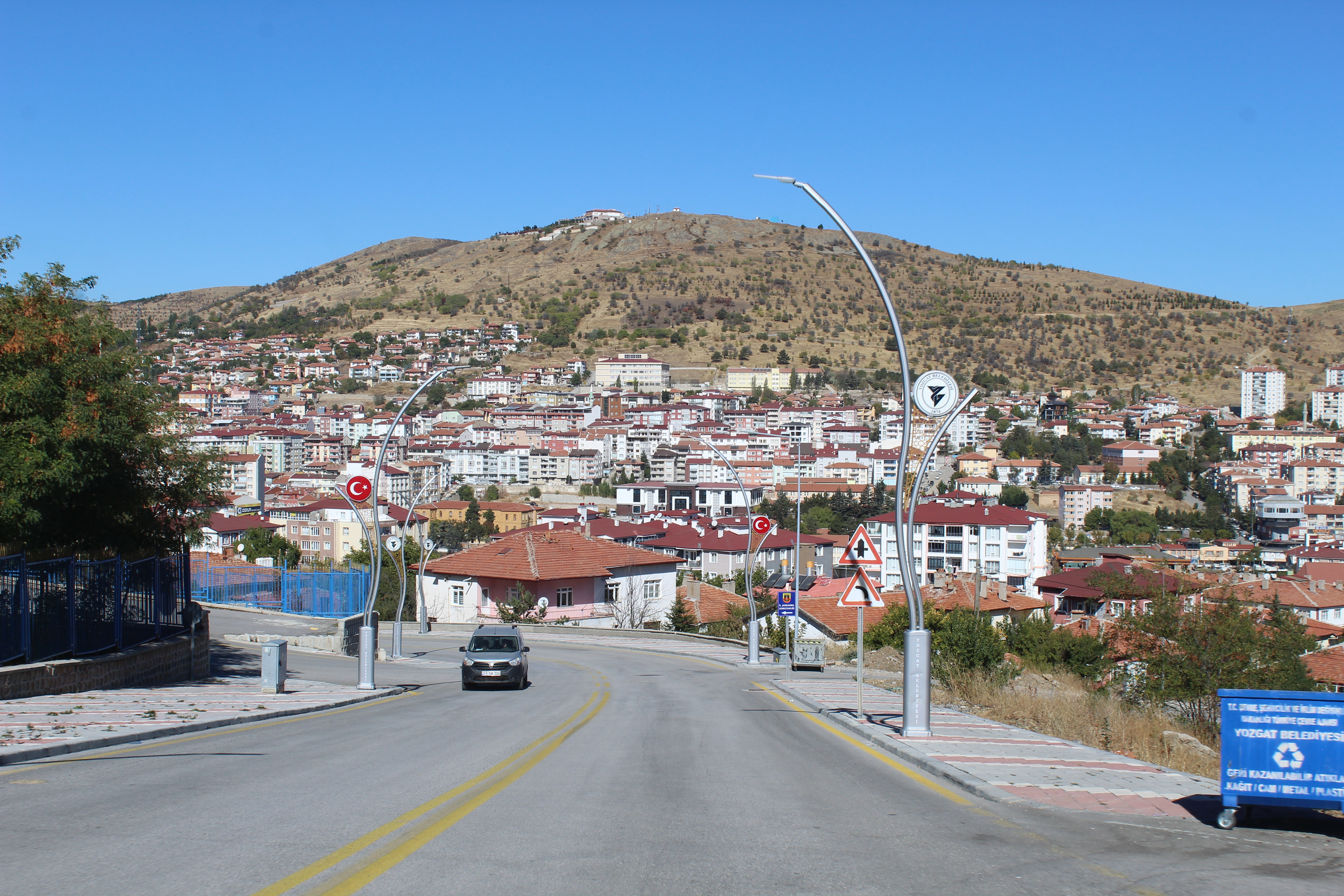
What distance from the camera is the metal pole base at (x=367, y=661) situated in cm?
1942

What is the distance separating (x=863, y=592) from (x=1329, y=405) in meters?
196

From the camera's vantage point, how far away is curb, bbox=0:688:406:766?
9.02m

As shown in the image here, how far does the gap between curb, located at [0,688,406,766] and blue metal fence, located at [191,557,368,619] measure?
2010 cm

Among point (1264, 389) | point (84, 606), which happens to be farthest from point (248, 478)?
point (1264, 389)

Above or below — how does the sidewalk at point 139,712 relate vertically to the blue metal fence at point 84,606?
below

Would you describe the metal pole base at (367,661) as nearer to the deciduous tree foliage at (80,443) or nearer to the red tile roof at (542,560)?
the deciduous tree foliage at (80,443)

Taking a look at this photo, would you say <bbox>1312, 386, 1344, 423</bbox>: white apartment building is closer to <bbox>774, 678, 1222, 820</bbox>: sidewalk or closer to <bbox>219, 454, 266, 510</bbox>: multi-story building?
<bbox>219, 454, 266, 510</bbox>: multi-story building

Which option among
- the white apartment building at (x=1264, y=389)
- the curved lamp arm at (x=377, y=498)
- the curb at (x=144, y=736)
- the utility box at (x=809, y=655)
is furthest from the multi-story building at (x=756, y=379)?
the curb at (x=144, y=736)

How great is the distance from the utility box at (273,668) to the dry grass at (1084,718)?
1063 centimetres

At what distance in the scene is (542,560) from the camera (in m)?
55.0

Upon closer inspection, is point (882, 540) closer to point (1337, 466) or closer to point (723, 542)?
point (723, 542)

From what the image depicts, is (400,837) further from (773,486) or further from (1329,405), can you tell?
(1329,405)

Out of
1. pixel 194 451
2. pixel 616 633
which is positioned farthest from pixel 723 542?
pixel 194 451

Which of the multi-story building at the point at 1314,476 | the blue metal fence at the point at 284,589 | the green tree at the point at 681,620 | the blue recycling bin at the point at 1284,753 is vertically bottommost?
the green tree at the point at 681,620
